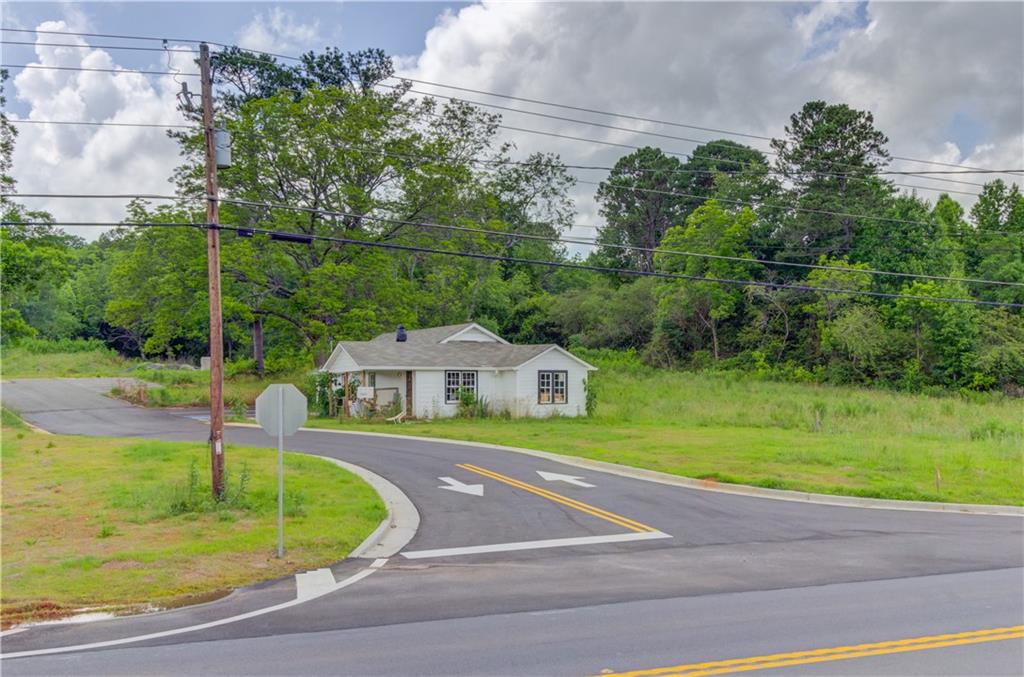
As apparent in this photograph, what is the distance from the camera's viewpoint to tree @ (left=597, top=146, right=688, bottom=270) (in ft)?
244

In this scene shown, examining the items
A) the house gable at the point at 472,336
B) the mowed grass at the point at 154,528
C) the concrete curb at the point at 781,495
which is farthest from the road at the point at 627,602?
the house gable at the point at 472,336

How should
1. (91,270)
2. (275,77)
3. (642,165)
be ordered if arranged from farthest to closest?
(91,270) < (642,165) < (275,77)

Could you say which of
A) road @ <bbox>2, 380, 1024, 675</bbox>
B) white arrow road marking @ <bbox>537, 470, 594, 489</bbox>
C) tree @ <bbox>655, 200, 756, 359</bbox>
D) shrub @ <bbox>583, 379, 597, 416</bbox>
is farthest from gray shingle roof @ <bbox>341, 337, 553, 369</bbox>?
tree @ <bbox>655, 200, 756, 359</bbox>

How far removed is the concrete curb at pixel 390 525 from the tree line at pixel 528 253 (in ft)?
47.1

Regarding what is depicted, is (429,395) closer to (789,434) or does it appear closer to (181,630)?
(789,434)

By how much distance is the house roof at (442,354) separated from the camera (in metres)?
34.8

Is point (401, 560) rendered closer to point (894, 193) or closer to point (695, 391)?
point (695, 391)

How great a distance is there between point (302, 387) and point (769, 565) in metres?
36.5

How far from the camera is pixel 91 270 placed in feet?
293

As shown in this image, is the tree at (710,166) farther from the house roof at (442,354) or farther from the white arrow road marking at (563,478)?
the white arrow road marking at (563,478)

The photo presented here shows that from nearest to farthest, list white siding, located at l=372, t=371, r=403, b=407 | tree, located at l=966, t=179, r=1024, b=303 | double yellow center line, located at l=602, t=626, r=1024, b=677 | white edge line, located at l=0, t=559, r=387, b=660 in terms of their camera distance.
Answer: double yellow center line, located at l=602, t=626, r=1024, b=677 → white edge line, located at l=0, t=559, r=387, b=660 → white siding, located at l=372, t=371, r=403, b=407 → tree, located at l=966, t=179, r=1024, b=303

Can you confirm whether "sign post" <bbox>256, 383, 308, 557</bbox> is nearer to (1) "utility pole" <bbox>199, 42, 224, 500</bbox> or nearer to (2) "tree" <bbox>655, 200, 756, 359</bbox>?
(1) "utility pole" <bbox>199, 42, 224, 500</bbox>

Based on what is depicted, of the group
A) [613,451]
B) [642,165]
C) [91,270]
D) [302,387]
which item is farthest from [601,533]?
[91,270]

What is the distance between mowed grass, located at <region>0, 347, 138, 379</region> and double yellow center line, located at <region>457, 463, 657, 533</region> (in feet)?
161
